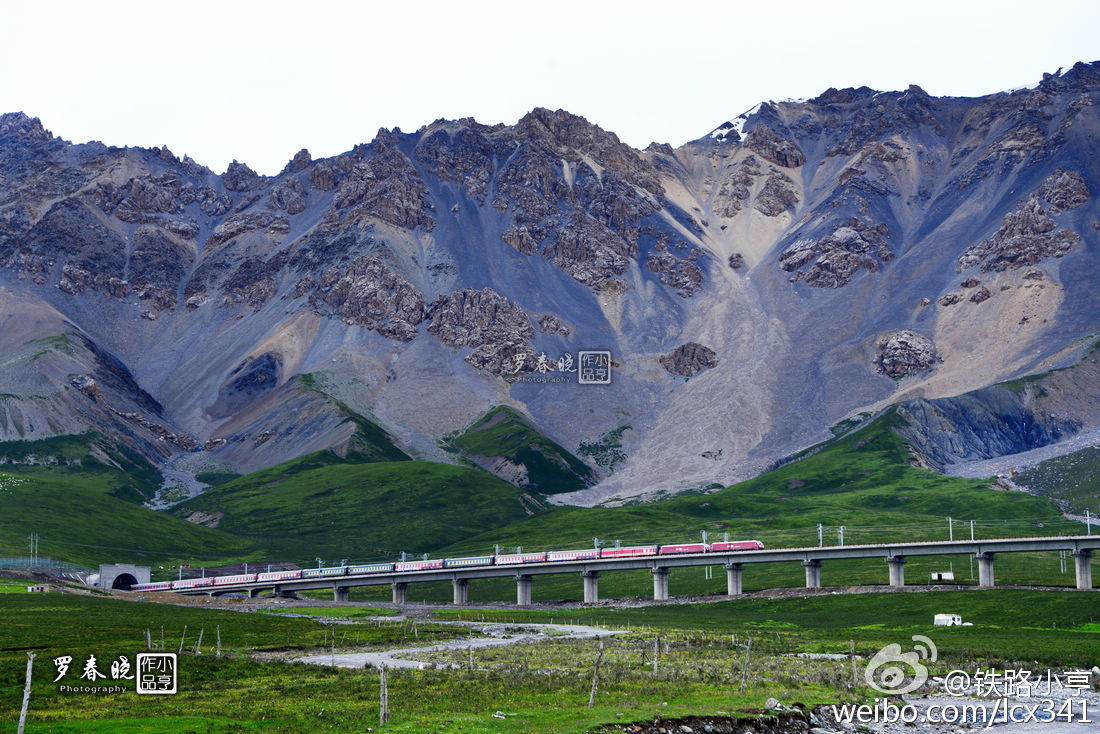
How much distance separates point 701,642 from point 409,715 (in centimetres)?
5039

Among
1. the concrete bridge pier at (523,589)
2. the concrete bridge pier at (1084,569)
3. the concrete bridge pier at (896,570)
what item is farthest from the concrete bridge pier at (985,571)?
the concrete bridge pier at (523,589)

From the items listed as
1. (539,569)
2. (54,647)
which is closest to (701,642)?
(54,647)

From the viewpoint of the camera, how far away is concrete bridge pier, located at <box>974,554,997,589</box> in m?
150

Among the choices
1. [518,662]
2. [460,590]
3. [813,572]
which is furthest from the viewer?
[460,590]

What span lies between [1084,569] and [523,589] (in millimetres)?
86084

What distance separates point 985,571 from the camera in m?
152

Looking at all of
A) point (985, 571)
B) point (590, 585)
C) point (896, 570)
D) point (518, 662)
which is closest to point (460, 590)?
point (590, 585)

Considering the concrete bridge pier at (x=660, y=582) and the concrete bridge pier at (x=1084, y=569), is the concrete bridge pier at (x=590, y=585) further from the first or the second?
the concrete bridge pier at (x=1084, y=569)

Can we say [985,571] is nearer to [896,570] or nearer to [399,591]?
[896,570]

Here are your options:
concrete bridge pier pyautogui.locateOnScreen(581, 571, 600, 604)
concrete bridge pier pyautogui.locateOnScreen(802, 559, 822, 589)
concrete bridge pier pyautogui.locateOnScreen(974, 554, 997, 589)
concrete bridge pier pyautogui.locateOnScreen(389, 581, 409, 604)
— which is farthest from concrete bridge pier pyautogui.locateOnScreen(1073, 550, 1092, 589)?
concrete bridge pier pyautogui.locateOnScreen(389, 581, 409, 604)

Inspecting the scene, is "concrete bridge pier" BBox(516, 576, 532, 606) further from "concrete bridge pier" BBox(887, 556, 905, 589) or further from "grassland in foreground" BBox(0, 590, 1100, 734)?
"concrete bridge pier" BBox(887, 556, 905, 589)

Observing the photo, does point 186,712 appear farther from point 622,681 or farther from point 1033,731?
point 1033,731

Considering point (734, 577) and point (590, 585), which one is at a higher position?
point (734, 577)

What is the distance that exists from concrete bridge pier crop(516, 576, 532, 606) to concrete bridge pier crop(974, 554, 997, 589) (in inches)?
2824
